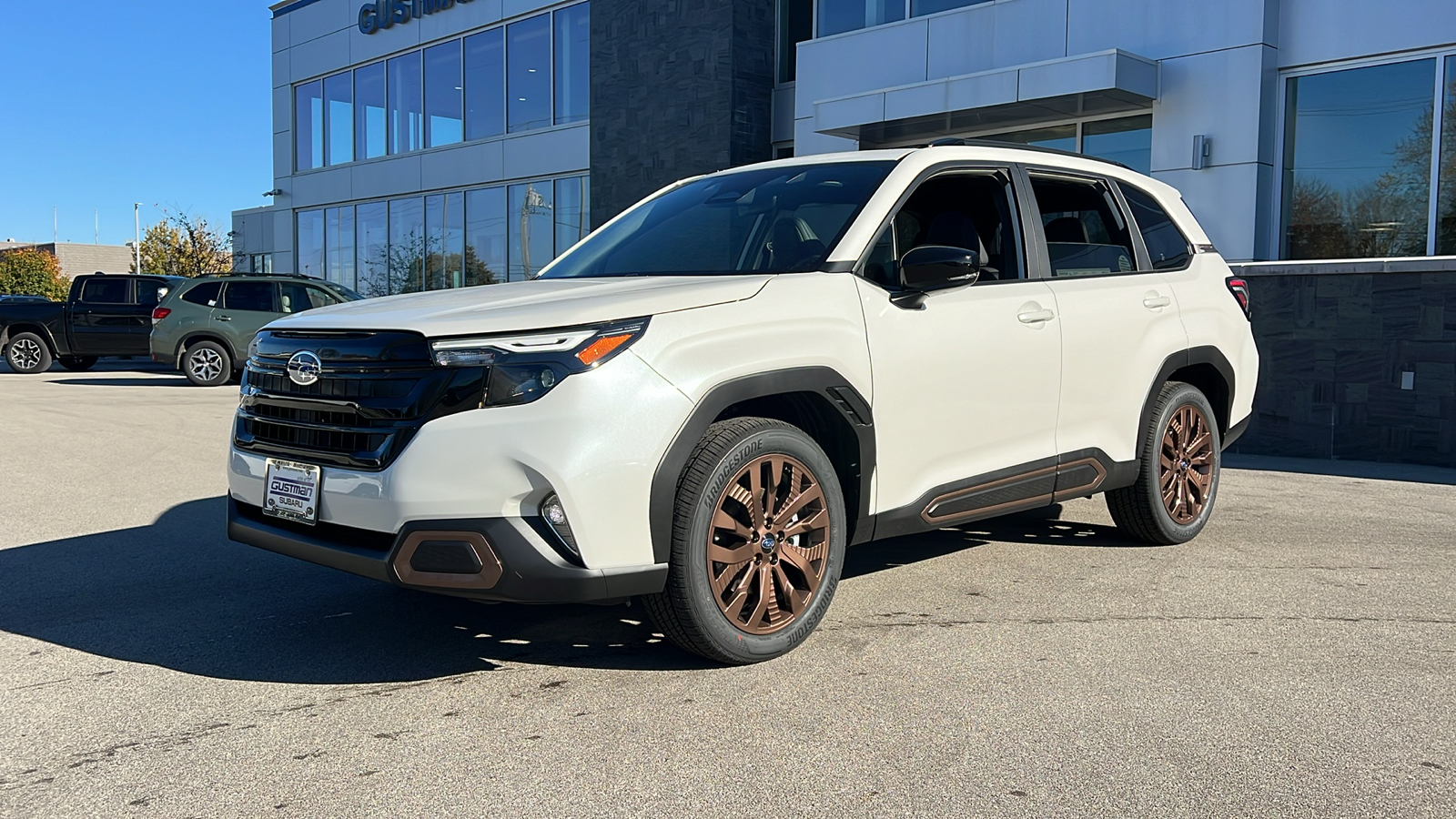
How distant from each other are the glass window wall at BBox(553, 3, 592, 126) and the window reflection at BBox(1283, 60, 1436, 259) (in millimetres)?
13160

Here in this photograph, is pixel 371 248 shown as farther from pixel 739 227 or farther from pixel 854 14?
pixel 739 227

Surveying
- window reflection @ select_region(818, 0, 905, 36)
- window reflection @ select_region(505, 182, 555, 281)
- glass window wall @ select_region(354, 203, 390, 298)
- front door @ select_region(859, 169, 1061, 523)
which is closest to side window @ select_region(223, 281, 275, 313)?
window reflection @ select_region(505, 182, 555, 281)

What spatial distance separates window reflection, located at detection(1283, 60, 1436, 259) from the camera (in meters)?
12.2

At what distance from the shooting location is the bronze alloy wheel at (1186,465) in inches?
248

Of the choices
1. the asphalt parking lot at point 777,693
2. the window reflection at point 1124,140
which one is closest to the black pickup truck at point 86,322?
the window reflection at point 1124,140

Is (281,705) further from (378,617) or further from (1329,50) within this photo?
(1329,50)

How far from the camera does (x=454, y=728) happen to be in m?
3.67

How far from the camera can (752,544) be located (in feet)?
13.8

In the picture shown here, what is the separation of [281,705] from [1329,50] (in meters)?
12.6

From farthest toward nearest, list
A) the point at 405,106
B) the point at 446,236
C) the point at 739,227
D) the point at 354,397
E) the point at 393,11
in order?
1. the point at 405,106
2. the point at 393,11
3. the point at 446,236
4. the point at 739,227
5. the point at 354,397

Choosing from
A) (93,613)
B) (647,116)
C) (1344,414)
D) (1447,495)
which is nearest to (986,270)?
(93,613)

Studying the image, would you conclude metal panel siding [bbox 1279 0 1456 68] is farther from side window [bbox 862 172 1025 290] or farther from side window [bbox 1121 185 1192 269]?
side window [bbox 862 172 1025 290]

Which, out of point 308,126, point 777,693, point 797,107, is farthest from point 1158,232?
point 308,126

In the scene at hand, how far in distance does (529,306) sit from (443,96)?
78.1 ft
